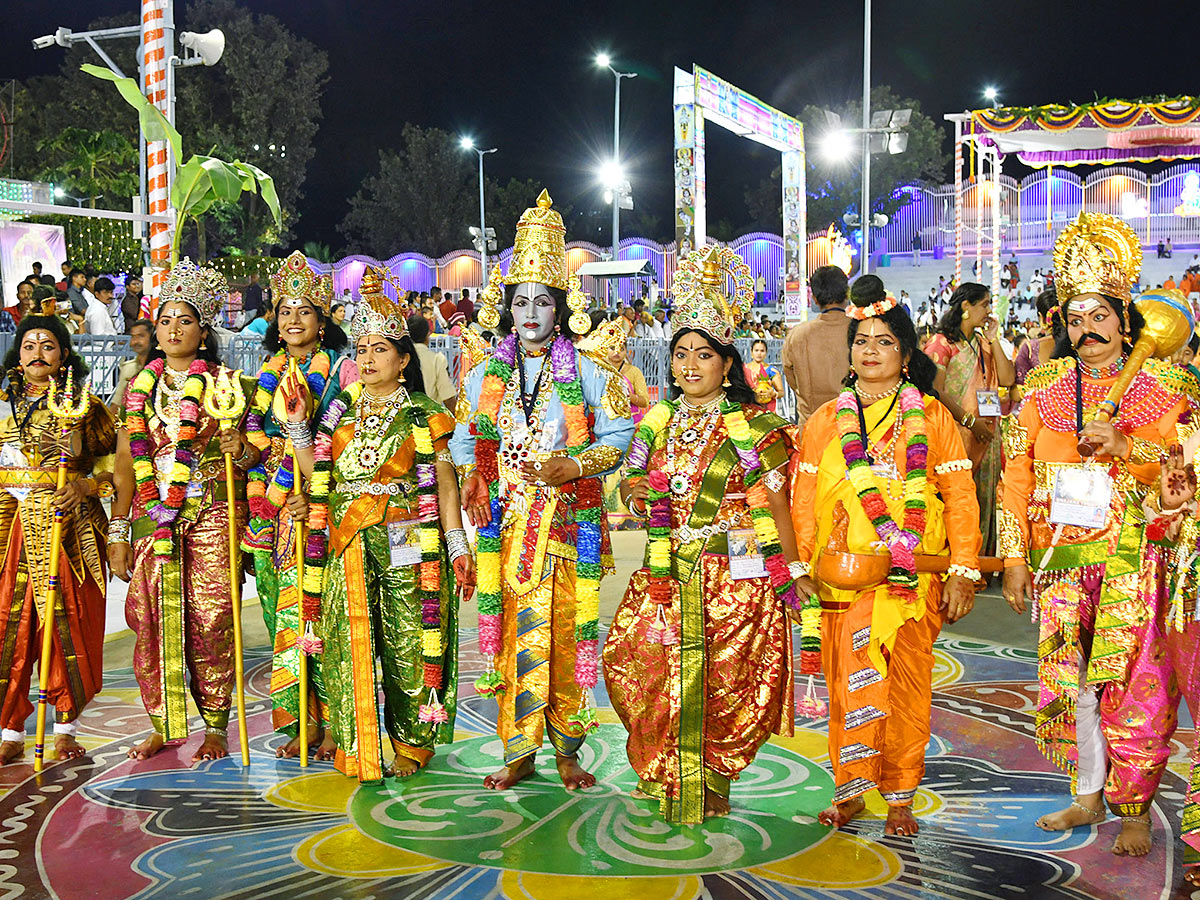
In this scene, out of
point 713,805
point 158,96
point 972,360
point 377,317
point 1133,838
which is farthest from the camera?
point 158,96

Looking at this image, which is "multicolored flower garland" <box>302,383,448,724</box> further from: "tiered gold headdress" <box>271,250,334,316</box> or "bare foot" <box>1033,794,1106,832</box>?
"bare foot" <box>1033,794,1106,832</box>

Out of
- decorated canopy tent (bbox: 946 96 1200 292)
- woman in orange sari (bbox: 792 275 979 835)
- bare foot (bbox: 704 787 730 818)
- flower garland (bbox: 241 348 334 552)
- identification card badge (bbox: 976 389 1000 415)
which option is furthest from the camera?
decorated canopy tent (bbox: 946 96 1200 292)

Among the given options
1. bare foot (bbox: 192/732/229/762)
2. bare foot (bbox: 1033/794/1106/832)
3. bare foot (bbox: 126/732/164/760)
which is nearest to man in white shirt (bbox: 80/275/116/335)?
bare foot (bbox: 126/732/164/760)

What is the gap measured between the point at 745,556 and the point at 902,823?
104cm

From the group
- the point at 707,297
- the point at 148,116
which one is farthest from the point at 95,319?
the point at 707,297

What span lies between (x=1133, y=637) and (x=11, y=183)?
844 inches

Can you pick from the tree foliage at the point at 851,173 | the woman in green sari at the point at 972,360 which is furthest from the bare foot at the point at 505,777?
the tree foliage at the point at 851,173

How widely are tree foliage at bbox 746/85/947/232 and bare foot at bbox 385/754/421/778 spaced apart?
1673 inches

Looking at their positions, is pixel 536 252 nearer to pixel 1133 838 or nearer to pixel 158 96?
pixel 1133 838

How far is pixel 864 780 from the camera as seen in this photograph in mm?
3986

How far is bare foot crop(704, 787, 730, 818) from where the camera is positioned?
418 centimetres

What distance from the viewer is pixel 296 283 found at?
492 cm

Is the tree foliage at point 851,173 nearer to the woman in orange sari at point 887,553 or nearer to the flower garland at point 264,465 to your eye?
the flower garland at point 264,465

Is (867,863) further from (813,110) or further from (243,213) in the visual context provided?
(813,110)
